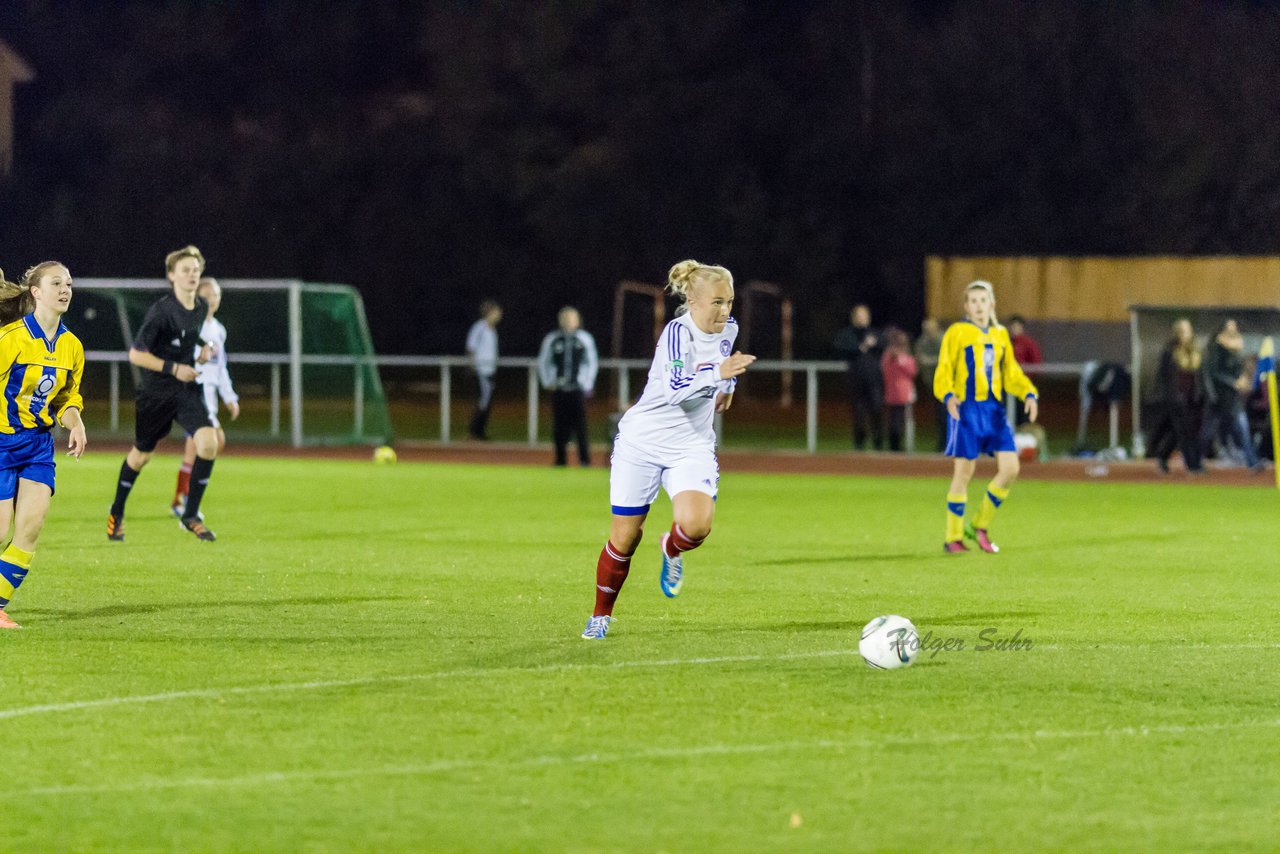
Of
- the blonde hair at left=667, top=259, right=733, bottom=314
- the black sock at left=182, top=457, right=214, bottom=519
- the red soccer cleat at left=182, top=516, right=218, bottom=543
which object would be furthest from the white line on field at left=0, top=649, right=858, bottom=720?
the red soccer cleat at left=182, top=516, right=218, bottom=543

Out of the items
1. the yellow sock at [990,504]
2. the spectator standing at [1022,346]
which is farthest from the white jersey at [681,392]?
the spectator standing at [1022,346]

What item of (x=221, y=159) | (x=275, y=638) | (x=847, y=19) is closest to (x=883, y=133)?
(x=847, y=19)

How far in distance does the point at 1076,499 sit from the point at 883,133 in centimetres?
3656

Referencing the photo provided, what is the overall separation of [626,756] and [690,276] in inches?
123

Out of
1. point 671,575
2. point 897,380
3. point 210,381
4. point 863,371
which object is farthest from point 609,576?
point 863,371

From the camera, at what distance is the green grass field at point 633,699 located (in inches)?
236

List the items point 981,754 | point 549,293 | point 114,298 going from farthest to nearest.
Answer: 1. point 549,293
2. point 114,298
3. point 981,754

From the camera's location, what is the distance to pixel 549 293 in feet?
186

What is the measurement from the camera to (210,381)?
1537cm

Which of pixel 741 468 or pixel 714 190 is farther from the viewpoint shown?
pixel 714 190

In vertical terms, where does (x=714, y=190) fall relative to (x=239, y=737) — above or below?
above

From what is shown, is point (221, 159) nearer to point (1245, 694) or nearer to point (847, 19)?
point (847, 19)

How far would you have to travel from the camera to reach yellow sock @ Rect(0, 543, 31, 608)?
977 centimetres

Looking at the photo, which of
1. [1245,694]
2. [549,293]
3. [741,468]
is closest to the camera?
[1245,694]
